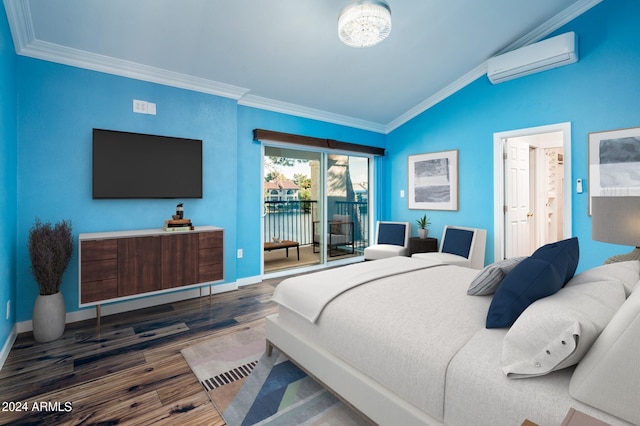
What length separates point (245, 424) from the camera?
5.32ft

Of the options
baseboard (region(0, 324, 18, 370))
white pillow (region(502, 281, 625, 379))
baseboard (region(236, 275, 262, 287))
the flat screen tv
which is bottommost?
baseboard (region(0, 324, 18, 370))

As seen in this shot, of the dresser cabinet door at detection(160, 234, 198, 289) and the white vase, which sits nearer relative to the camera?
the white vase

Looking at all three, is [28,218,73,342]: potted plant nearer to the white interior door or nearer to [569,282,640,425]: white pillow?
A: [569,282,640,425]: white pillow

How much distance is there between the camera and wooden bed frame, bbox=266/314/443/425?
4.25ft

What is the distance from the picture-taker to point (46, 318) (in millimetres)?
2531

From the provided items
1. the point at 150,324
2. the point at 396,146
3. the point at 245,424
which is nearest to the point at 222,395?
the point at 245,424

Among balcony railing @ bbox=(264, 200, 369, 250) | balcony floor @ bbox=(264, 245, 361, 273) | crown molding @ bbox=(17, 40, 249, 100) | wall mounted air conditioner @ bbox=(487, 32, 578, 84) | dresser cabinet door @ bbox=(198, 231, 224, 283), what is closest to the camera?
crown molding @ bbox=(17, 40, 249, 100)

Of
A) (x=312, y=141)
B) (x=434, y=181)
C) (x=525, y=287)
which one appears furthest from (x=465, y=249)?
(x=525, y=287)

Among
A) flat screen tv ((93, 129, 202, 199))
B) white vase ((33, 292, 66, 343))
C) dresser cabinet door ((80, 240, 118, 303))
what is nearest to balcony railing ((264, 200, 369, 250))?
flat screen tv ((93, 129, 202, 199))

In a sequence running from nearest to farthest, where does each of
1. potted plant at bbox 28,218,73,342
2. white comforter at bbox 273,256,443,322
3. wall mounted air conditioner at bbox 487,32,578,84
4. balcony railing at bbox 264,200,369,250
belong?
white comforter at bbox 273,256,443,322
potted plant at bbox 28,218,73,342
wall mounted air conditioner at bbox 487,32,578,84
balcony railing at bbox 264,200,369,250

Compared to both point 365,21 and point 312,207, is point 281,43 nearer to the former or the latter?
point 365,21

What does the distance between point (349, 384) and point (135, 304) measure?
2716 millimetres

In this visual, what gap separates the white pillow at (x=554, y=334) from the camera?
0.99 metres

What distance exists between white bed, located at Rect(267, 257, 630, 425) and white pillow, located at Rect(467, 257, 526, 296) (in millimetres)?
55
